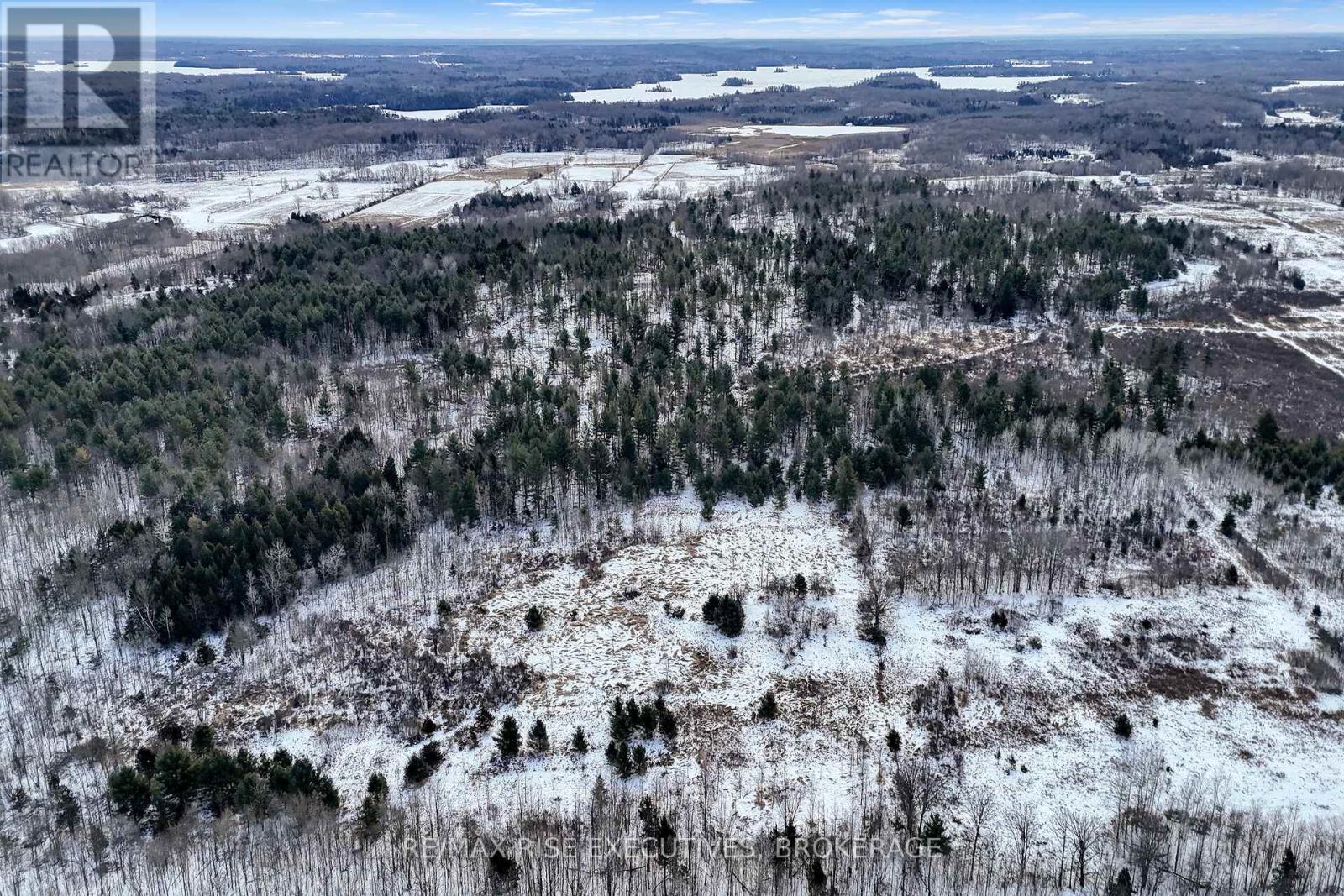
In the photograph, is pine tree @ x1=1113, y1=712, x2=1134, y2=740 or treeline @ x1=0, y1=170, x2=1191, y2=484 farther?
treeline @ x1=0, y1=170, x2=1191, y2=484

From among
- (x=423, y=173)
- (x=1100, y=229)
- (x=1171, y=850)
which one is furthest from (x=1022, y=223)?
(x=423, y=173)

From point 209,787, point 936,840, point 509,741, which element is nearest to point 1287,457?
point 936,840

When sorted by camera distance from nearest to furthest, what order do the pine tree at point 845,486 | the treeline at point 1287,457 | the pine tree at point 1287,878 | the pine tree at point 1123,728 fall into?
the pine tree at point 1287,878 < the pine tree at point 1123,728 < the pine tree at point 845,486 < the treeline at point 1287,457

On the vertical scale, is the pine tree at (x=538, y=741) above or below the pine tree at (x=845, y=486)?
below

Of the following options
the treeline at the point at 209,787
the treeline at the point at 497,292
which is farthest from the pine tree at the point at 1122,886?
the treeline at the point at 497,292

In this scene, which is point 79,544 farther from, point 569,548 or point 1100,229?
point 1100,229

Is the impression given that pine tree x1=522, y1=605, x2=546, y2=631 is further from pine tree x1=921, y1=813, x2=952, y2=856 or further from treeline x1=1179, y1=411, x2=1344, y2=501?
→ treeline x1=1179, y1=411, x2=1344, y2=501

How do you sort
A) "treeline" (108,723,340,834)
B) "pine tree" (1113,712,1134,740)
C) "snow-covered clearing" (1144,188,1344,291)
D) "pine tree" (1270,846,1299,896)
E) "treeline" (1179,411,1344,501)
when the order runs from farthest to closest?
"snow-covered clearing" (1144,188,1344,291)
"treeline" (1179,411,1344,501)
"pine tree" (1113,712,1134,740)
"treeline" (108,723,340,834)
"pine tree" (1270,846,1299,896)

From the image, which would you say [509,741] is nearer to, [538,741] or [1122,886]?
[538,741]

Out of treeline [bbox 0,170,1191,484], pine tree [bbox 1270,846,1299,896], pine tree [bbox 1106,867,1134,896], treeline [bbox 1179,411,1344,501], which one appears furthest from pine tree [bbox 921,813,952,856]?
treeline [bbox 0,170,1191,484]

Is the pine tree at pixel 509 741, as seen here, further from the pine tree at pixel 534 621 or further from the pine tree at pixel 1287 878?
the pine tree at pixel 1287 878

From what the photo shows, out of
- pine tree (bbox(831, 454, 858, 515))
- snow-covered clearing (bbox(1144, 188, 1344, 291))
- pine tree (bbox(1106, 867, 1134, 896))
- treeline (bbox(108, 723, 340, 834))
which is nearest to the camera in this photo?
pine tree (bbox(1106, 867, 1134, 896))
